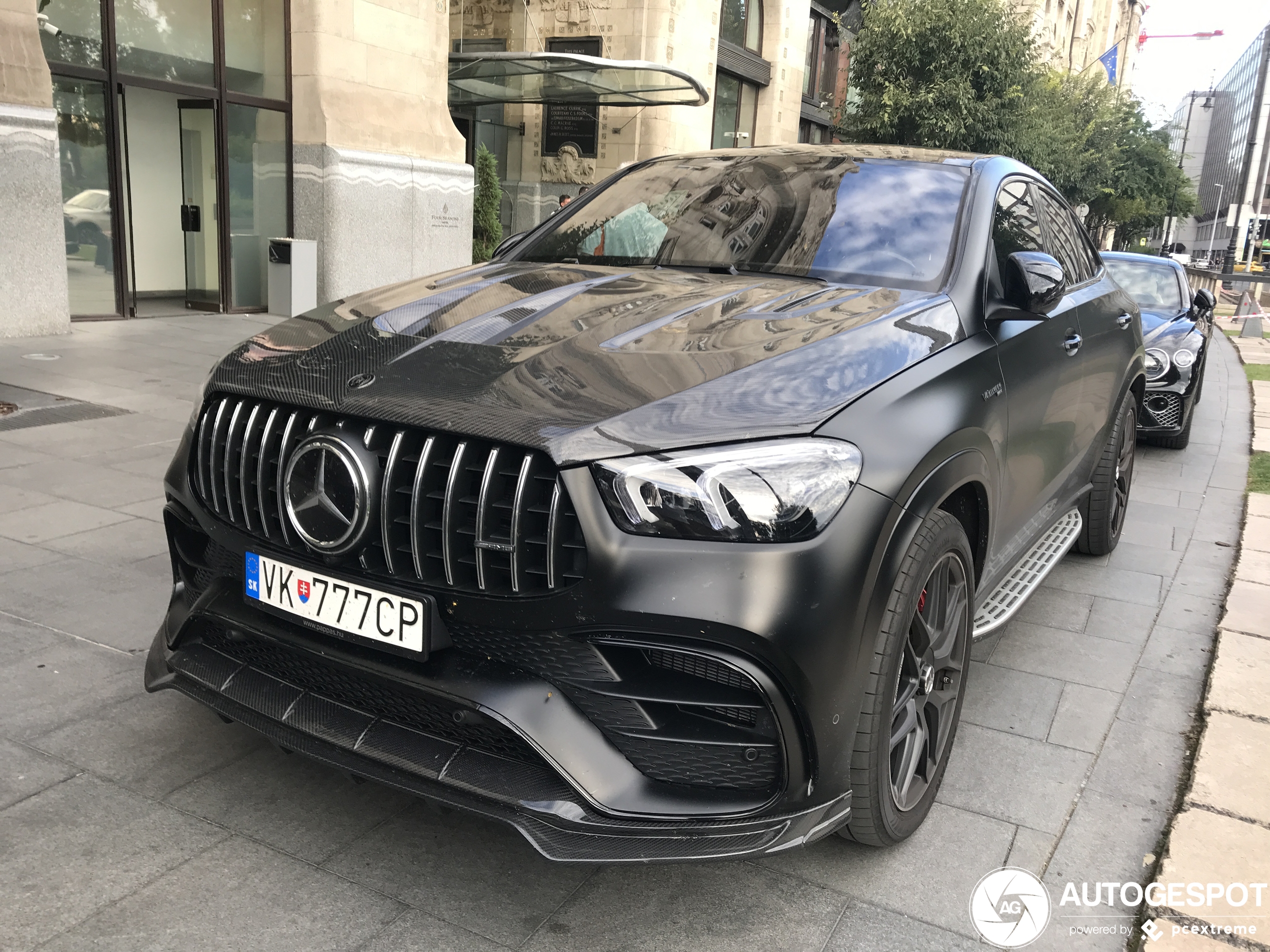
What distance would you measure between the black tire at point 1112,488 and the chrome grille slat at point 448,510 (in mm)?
Answer: 3456

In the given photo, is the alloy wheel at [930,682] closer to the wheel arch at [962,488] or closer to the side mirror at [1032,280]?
the wheel arch at [962,488]

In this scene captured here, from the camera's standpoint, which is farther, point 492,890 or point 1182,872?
point 1182,872

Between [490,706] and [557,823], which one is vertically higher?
[490,706]

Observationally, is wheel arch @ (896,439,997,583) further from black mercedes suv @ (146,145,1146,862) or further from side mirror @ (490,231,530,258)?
side mirror @ (490,231,530,258)

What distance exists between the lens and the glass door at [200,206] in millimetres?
13125

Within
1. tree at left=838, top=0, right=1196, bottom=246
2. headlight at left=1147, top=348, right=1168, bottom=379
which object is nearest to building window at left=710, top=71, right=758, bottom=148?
tree at left=838, top=0, right=1196, bottom=246

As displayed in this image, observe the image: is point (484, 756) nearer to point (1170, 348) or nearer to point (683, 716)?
point (683, 716)

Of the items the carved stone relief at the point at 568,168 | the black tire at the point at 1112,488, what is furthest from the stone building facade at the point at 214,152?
the black tire at the point at 1112,488

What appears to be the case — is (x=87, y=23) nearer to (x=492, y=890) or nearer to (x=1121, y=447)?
(x=1121, y=447)

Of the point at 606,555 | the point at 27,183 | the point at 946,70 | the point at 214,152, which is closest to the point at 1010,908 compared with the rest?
the point at 606,555

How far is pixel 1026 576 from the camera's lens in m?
3.75

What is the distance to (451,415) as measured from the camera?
2125 millimetres

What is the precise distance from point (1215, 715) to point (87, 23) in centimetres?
1225

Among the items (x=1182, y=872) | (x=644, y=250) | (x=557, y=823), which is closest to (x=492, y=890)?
(x=557, y=823)
